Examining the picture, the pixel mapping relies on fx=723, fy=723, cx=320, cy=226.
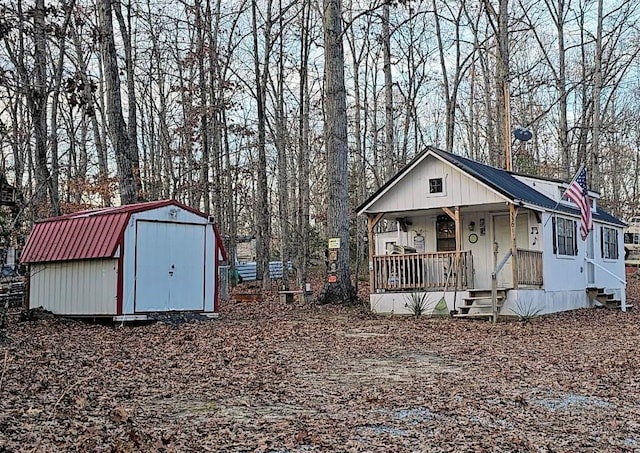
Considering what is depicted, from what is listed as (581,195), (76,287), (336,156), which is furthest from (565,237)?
(76,287)

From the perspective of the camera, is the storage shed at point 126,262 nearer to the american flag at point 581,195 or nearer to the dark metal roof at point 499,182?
the dark metal roof at point 499,182

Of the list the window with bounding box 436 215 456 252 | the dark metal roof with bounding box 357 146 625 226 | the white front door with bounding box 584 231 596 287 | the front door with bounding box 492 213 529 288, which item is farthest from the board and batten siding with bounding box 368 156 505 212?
the white front door with bounding box 584 231 596 287

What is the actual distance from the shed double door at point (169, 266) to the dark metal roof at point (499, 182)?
513 centimetres

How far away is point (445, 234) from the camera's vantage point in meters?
18.8

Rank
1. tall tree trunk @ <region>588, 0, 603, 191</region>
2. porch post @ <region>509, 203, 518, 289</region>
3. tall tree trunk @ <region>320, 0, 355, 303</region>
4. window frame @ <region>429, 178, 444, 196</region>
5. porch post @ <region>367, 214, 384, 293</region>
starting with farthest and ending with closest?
tall tree trunk @ <region>588, 0, 603, 191</region>
tall tree trunk @ <region>320, 0, 355, 303</region>
porch post @ <region>367, 214, 384, 293</region>
window frame @ <region>429, 178, 444, 196</region>
porch post @ <region>509, 203, 518, 289</region>

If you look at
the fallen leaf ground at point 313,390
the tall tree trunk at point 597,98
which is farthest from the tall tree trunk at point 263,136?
the tall tree trunk at point 597,98

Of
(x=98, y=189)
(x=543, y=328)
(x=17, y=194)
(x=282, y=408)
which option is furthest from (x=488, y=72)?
(x=282, y=408)

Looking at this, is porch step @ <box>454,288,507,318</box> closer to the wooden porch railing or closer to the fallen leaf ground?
the wooden porch railing

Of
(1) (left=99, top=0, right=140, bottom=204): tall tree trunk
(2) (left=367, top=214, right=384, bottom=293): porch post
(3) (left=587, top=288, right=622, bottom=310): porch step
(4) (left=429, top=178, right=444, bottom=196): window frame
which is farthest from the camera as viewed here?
(3) (left=587, top=288, right=622, bottom=310): porch step

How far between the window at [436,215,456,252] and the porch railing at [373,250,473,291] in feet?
4.95

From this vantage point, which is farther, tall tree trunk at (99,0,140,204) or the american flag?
the american flag

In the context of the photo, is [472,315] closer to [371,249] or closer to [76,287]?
[371,249]

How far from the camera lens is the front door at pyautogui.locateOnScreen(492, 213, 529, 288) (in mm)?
17766

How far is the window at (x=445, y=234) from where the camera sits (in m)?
18.7
